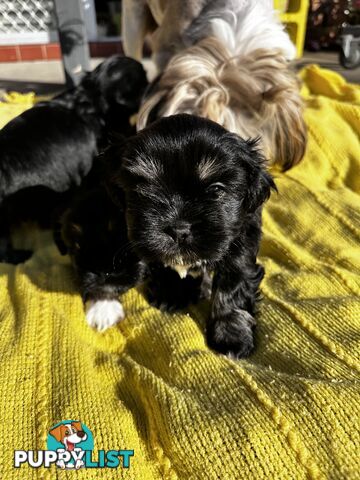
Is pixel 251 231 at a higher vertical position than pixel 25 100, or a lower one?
higher

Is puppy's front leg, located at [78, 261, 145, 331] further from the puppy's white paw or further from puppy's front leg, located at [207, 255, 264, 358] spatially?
puppy's front leg, located at [207, 255, 264, 358]

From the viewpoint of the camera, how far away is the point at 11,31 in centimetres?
747

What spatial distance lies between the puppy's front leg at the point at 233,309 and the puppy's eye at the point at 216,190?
1.12 ft

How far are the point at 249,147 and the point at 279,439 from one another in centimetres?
107

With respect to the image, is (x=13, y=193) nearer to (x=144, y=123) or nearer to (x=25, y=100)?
(x=144, y=123)

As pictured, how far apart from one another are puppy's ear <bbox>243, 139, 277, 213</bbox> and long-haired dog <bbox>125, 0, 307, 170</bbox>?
3.30 feet

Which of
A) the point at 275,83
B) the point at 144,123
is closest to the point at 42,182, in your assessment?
the point at 144,123

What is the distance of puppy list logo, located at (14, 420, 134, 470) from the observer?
1.43 meters

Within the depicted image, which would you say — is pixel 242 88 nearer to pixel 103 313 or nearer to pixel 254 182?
pixel 254 182

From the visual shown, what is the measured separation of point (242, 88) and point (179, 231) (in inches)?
64.7

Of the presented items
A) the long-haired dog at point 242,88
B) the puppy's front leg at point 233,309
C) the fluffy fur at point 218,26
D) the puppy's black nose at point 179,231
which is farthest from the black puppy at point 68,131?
the puppy's black nose at point 179,231

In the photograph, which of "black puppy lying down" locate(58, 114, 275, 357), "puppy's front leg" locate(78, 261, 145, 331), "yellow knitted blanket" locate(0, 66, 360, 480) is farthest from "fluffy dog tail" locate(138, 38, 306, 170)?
"puppy's front leg" locate(78, 261, 145, 331)

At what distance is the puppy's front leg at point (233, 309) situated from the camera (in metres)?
1.92

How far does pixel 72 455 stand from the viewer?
4.77 feet
